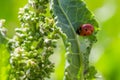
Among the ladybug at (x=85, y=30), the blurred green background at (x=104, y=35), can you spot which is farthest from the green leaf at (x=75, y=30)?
the blurred green background at (x=104, y=35)

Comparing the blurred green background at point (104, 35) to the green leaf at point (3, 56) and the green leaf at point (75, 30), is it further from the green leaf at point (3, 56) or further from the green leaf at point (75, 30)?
the green leaf at point (3, 56)

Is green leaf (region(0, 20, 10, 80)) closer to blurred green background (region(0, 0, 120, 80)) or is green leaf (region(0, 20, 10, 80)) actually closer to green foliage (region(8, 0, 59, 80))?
green foliage (region(8, 0, 59, 80))

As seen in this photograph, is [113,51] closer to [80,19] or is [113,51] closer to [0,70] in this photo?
[80,19]

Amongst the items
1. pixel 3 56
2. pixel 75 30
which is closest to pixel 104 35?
pixel 75 30

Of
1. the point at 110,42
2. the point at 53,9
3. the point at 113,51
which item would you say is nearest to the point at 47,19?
the point at 53,9

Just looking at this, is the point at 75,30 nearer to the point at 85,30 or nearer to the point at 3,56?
the point at 85,30

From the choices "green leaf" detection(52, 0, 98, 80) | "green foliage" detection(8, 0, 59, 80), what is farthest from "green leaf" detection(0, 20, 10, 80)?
"green leaf" detection(52, 0, 98, 80)
